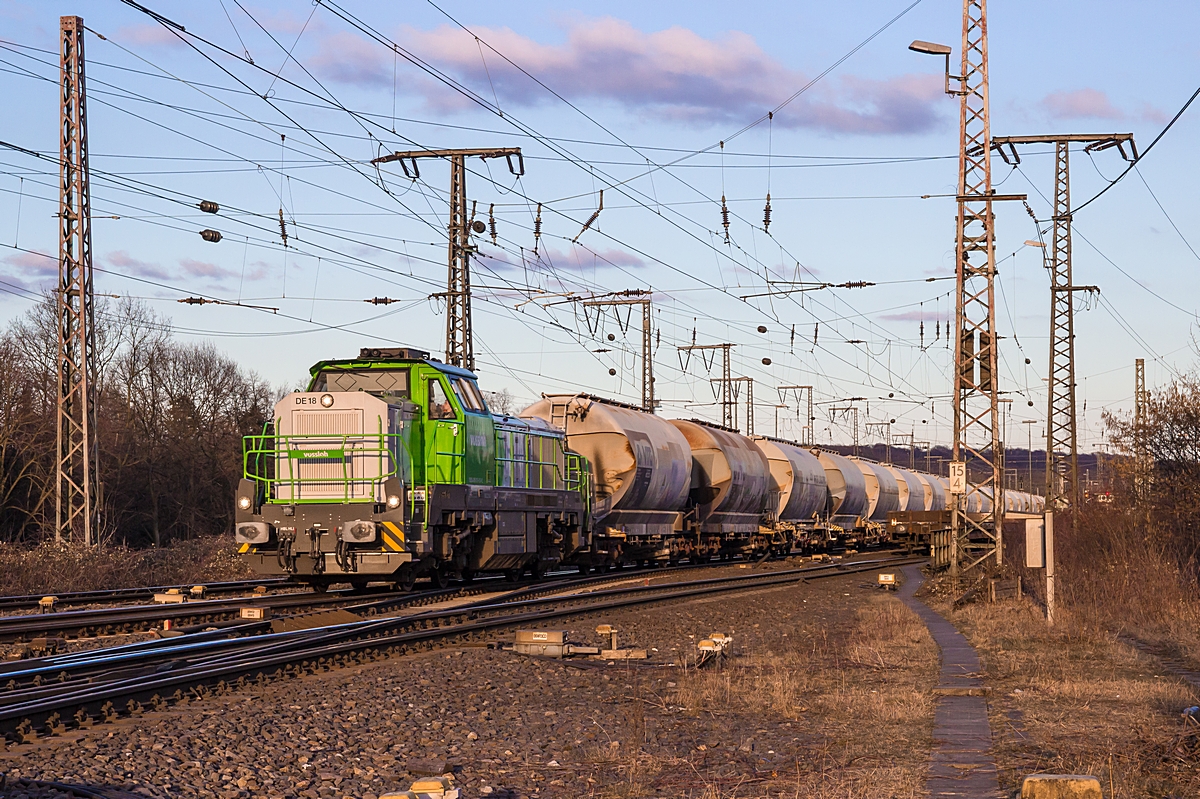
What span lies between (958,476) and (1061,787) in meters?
17.2

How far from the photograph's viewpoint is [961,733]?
9352 mm

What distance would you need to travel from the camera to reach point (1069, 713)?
33.6 ft

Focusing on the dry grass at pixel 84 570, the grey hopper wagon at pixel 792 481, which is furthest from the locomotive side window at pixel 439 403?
the grey hopper wagon at pixel 792 481

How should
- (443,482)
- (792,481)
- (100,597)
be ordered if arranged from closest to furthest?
(100,597) → (443,482) → (792,481)

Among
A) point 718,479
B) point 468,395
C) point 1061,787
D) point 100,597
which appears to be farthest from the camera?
point 718,479

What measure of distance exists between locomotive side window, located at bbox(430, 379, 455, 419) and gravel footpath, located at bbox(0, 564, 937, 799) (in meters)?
6.55

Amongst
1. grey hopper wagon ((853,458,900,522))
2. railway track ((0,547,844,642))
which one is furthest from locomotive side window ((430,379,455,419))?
grey hopper wagon ((853,458,900,522))

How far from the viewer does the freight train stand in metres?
18.1

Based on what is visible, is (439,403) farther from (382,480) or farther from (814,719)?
(814,719)

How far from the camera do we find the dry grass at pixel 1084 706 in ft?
25.6

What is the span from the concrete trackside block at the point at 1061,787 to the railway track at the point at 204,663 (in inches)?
259

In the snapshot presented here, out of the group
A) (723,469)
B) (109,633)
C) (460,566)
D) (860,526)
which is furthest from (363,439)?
(860,526)

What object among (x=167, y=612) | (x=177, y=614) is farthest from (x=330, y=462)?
(x=177, y=614)

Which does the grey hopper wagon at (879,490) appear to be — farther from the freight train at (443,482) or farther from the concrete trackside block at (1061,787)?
the concrete trackside block at (1061,787)
